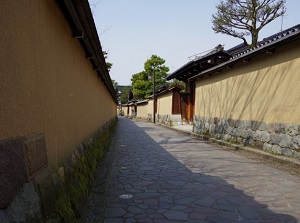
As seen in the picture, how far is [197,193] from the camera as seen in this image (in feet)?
16.5

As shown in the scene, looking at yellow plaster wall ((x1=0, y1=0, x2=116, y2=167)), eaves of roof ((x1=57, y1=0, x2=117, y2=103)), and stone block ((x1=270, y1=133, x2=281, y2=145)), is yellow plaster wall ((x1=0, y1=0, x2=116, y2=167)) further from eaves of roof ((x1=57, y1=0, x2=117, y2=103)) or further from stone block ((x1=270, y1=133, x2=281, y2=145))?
stone block ((x1=270, y1=133, x2=281, y2=145))

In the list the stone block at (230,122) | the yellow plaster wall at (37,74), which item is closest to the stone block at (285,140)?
the stone block at (230,122)

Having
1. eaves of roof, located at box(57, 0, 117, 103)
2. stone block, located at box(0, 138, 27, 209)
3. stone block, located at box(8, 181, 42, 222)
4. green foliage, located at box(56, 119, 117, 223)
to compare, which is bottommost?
green foliage, located at box(56, 119, 117, 223)

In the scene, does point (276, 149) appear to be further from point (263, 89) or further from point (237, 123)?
point (237, 123)

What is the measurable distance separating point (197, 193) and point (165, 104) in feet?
79.7

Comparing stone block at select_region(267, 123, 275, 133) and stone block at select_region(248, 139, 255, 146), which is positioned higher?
stone block at select_region(267, 123, 275, 133)

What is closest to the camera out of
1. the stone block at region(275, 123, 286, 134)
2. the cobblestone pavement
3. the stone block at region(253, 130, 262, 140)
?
the cobblestone pavement

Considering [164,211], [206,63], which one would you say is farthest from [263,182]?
[206,63]

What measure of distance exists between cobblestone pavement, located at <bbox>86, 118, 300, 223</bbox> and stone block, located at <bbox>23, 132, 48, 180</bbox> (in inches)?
52.3

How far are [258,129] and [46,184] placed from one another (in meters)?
8.54

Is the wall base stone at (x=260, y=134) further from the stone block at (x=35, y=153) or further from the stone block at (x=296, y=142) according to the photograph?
the stone block at (x=35, y=153)

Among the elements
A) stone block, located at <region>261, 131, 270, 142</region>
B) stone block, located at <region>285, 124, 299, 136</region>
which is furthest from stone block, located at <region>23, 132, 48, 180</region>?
stone block, located at <region>261, 131, 270, 142</region>

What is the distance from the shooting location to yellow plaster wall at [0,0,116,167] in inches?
85.1

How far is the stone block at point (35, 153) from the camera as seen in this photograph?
8.07 ft
